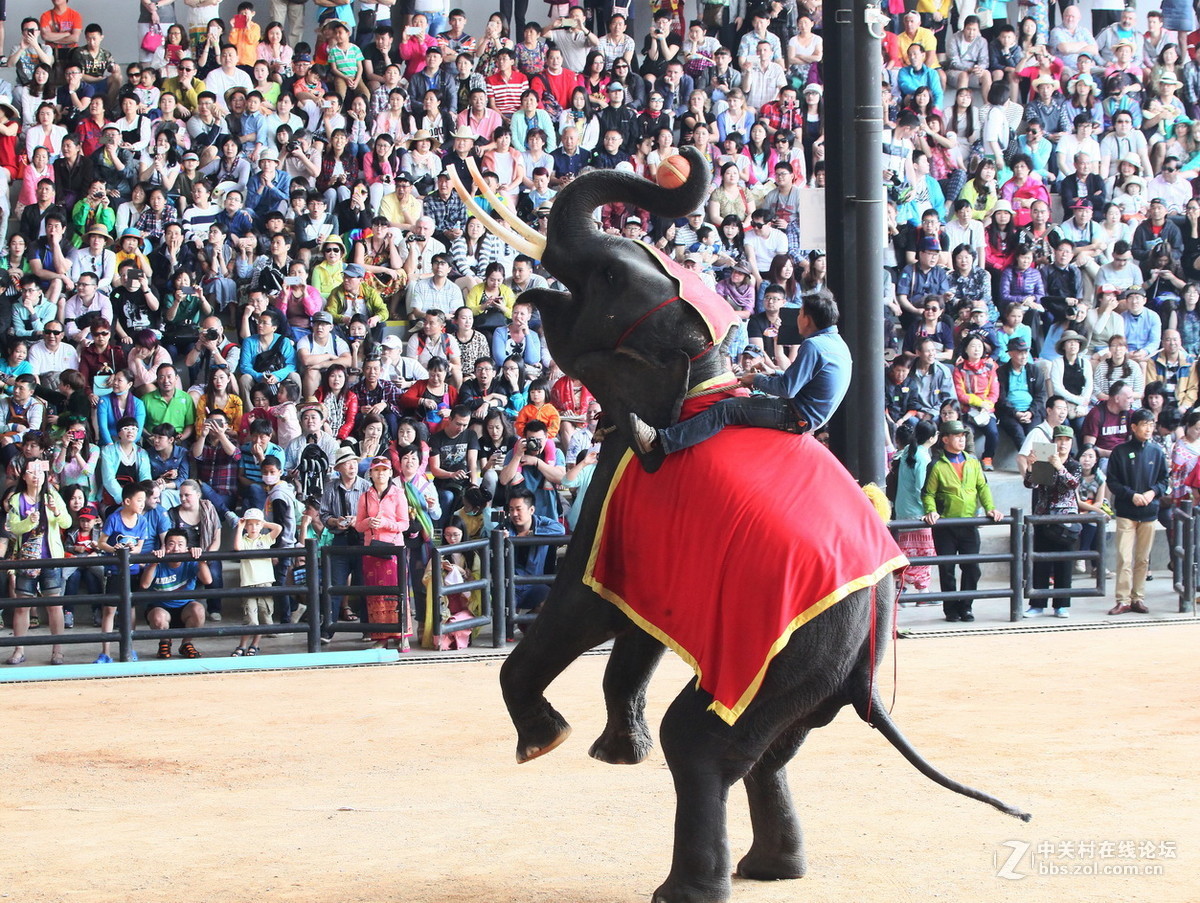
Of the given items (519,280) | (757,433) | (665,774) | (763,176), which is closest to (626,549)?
(757,433)

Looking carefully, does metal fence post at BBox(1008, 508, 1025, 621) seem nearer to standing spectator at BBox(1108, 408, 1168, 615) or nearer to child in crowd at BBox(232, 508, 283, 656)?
standing spectator at BBox(1108, 408, 1168, 615)

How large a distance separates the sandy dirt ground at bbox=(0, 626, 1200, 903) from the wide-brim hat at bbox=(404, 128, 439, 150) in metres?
7.10

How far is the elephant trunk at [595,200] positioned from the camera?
17.1ft

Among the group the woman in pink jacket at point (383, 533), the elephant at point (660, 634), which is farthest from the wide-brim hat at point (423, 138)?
the elephant at point (660, 634)

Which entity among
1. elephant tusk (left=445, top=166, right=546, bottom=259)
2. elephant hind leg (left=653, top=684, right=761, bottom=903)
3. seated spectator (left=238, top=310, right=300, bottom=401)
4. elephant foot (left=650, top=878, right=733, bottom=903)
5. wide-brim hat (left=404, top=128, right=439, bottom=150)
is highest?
wide-brim hat (left=404, top=128, right=439, bottom=150)

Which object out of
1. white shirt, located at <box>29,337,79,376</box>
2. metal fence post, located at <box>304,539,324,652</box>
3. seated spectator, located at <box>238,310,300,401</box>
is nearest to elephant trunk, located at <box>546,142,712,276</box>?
metal fence post, located at <box>304,539,324,652</box>

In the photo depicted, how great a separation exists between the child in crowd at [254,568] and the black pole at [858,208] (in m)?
4.58

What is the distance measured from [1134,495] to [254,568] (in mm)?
6932

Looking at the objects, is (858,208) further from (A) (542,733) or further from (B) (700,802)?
(B) (700,802)

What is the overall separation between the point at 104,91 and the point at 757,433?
507 inches

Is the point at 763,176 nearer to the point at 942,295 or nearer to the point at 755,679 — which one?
the point at 942,295

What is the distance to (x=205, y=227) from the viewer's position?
1416 cm

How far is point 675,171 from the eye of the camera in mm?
5215

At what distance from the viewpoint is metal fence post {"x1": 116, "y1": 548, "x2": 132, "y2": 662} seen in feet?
34.0
